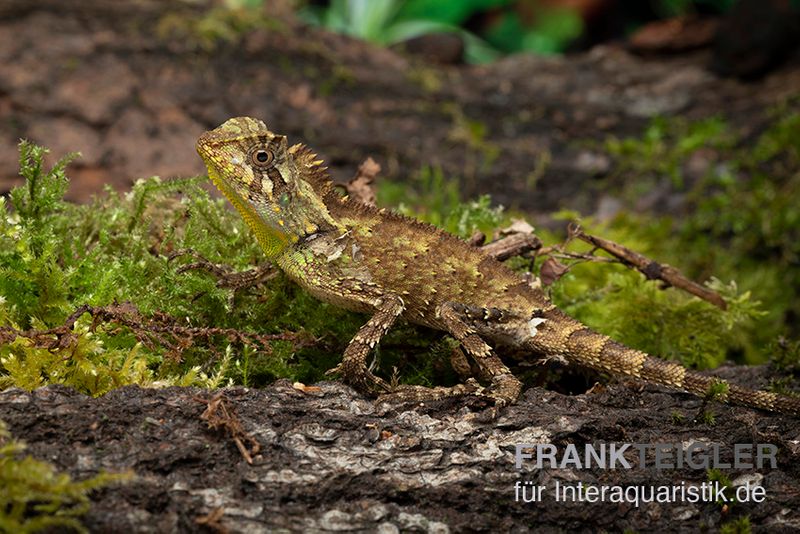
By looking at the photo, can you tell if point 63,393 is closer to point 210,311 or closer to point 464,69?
point 210,311

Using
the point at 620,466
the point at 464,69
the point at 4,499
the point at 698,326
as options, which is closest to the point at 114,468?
the point at 4,499

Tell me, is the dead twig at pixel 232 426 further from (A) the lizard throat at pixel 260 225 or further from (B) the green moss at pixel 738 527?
(B) the green moss at pixel 738 527

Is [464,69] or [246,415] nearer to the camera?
[246,415]

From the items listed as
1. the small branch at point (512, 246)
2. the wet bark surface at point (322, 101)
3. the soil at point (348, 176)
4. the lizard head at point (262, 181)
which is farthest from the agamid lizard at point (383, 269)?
the wet bark surface at point (322, 101)

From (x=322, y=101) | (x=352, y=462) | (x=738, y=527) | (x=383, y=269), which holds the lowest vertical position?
(x=738, y=527)

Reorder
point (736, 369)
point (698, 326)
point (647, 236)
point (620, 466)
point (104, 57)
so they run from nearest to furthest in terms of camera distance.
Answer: point (620, 466) → point (736, 369) → point (698, 326) → point (647, 236) → point (104, 57)

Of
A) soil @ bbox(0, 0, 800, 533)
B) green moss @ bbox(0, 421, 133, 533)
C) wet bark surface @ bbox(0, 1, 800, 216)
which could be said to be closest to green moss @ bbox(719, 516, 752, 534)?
soil @ bbox(0, 0, 800, 533)

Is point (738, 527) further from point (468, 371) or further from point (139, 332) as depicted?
point (139, 332)

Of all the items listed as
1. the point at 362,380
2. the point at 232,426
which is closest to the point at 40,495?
the point at 232,426
